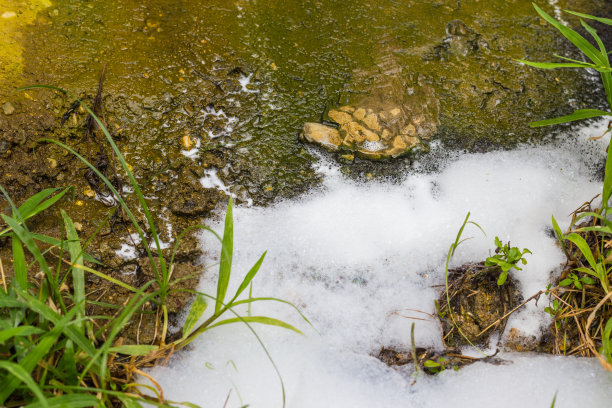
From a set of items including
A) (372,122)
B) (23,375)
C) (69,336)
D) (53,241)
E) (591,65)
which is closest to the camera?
(23,375)

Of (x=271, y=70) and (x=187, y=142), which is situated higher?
(x=271, y=70)

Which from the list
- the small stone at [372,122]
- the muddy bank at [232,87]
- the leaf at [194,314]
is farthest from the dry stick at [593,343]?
the leaf at [194,314]

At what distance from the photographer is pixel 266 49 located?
1953 millimetres

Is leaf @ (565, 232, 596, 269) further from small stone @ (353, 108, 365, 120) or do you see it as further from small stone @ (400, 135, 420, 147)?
small stone @ (353, 108, 365, 120)

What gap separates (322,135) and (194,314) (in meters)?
0.83

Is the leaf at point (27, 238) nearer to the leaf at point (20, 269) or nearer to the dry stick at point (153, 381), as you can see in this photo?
the leaf at point (20, 269)

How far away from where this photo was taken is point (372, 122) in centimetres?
185

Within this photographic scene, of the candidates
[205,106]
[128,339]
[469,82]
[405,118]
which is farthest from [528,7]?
[128,339]

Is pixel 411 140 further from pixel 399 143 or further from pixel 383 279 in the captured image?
pixel 383 279

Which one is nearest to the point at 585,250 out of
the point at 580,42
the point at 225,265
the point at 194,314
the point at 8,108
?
the point at 580,42

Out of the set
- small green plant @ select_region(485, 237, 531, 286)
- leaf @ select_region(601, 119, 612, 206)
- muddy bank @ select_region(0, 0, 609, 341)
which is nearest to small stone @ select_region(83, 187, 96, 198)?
muddy bank @ select_region(0, 0, 609, 341)

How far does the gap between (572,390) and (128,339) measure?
1.41m

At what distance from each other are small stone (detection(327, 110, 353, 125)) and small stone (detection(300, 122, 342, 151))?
0.15 ft

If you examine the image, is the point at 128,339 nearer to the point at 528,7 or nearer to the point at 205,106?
the point at 205,106
